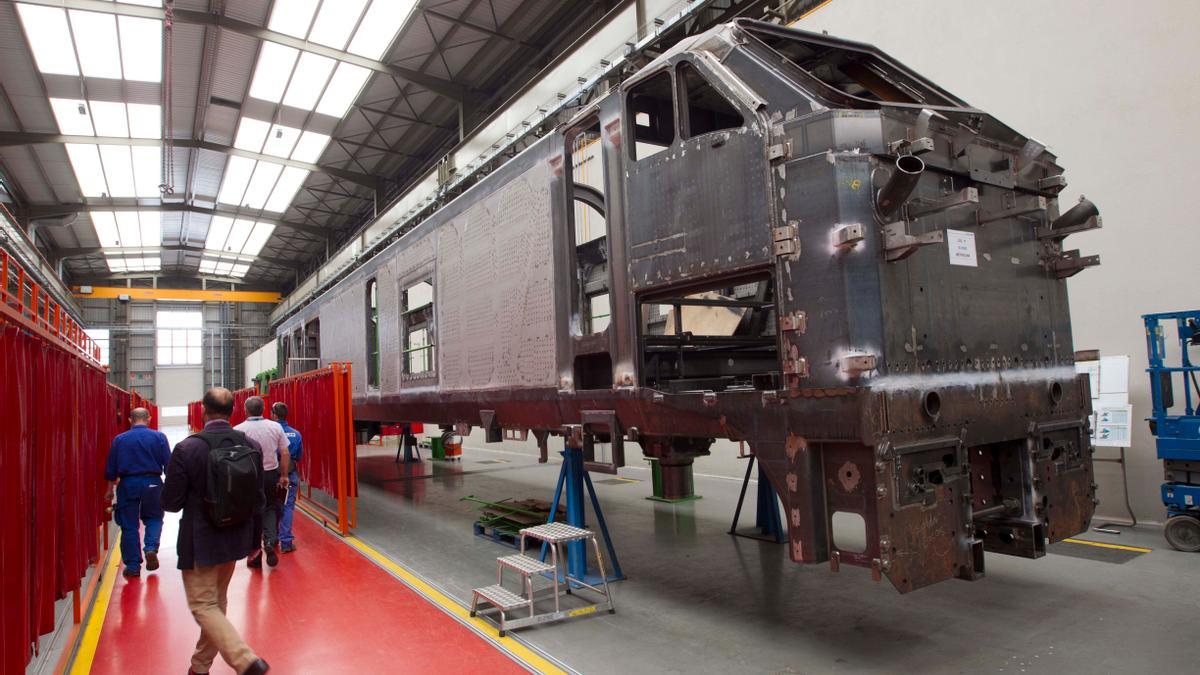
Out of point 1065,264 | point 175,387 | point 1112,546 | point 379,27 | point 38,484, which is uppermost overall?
point 379,27

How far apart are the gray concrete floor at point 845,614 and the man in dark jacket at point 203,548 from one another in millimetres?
1783

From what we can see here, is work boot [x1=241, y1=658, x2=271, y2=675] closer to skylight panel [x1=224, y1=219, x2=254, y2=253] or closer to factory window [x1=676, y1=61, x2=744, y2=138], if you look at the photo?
factory window [x1=676, y1=61, x2=744, y2=138]

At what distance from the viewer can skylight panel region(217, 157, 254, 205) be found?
871 inches

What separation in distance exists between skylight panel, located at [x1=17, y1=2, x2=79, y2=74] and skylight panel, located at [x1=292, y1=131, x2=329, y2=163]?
5.44 metres

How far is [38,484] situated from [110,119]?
1892 centimetres

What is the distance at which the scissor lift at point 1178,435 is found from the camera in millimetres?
6016

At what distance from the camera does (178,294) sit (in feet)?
129

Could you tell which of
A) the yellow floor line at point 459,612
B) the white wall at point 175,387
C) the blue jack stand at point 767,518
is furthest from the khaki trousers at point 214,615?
the white wall at point 175,387

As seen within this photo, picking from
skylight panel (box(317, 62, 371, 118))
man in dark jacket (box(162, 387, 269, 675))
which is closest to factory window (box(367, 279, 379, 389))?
man in dark jacket (box(162, 387, 269, 675))

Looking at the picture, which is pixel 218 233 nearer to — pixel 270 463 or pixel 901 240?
pixel 270 463

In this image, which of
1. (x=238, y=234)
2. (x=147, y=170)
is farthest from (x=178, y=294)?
(x=147, y=170)

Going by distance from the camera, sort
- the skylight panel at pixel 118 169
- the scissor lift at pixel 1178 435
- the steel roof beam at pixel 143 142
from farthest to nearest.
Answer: the skylight panel at pixel 118 169 < the steel roof beam at pixel 143 142 < the scissor lift at pixel 1178 435

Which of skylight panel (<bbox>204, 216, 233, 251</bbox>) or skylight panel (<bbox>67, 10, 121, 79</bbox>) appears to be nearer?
skylight panel (<bbox>67, 10, 121, 79</bbox>)

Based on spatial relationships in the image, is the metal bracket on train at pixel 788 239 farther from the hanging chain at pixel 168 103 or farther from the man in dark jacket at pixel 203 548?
the hanging chain at pixel 168 103
